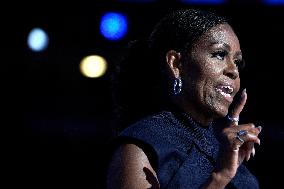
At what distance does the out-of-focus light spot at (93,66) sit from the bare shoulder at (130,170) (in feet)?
8.55

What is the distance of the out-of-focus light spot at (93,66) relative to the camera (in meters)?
4.54

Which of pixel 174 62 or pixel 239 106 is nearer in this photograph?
pixel 239 106

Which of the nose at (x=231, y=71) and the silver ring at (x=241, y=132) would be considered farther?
the nose at (x=231, y=71)

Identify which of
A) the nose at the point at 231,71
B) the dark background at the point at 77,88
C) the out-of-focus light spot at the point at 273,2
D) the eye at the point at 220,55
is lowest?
the dark background at the point at 77,88

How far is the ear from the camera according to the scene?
2291 millimetres

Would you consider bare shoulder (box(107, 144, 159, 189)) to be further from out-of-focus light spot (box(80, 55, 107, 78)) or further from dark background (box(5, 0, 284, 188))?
out-of-focus light spot (box(80, 55, 107, 78))

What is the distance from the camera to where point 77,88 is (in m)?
4.74

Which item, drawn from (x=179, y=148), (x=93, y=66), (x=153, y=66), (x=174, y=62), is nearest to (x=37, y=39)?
(x=93, y=66)

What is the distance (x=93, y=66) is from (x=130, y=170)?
8.95ft

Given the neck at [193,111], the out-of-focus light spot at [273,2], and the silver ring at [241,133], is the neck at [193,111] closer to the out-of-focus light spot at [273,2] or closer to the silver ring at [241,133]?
the silver ring at [241,133]

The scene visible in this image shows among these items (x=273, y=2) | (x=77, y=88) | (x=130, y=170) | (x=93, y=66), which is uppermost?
(x=273, y=2)

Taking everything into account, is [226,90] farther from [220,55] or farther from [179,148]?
[179,148]

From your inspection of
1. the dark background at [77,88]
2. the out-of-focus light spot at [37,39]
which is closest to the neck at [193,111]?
the dark background at [77,88]

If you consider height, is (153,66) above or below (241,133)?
above
